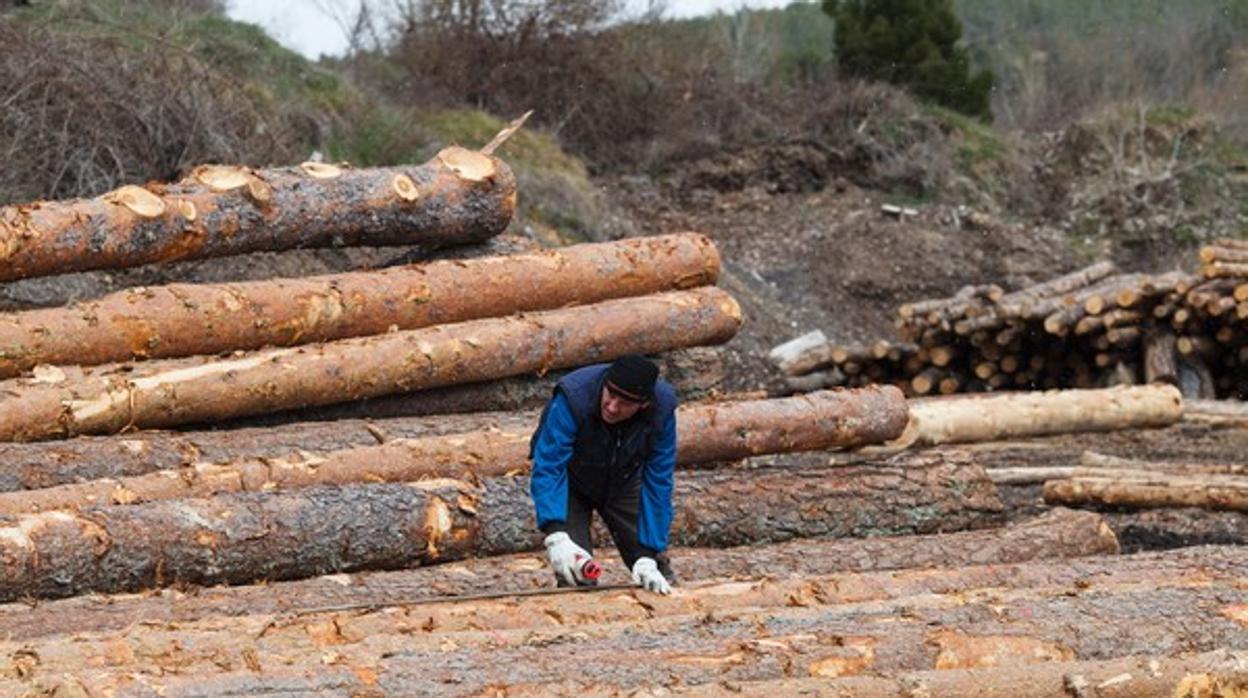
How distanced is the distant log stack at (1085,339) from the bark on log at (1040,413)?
1.38m

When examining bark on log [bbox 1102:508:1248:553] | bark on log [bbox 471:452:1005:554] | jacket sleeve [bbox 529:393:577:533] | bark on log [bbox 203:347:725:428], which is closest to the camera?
jacket sleeve [bbox 529:393:577:533]

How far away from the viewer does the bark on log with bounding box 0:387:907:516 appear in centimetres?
830

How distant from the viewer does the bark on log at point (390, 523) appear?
7602 mm

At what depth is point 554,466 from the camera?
7.36 m

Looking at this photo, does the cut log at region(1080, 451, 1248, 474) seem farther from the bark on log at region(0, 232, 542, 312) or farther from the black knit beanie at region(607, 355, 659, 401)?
the black knit beanie at region(607, 355, 659, 401)

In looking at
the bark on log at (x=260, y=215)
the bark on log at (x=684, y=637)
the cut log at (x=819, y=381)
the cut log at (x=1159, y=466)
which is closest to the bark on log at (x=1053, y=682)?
the bark on log at (x=684, y=637)

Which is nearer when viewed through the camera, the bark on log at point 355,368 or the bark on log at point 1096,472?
the bark on log at point 355,368

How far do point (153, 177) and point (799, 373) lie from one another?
6.42m

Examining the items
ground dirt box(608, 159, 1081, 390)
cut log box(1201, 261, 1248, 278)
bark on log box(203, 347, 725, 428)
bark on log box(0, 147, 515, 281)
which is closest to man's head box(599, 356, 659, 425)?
bark on log box(203, 347, 725, 428)

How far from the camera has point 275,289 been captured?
394 inches

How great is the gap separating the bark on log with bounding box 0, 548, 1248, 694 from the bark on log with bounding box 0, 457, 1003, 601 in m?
1.26

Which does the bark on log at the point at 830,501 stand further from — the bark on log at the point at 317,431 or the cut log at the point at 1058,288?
the cut log at the point at 1058,288

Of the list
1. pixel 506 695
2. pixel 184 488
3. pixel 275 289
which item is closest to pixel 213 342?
pixel 275 289

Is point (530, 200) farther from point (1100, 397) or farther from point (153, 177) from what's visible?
point (1100, 397)
